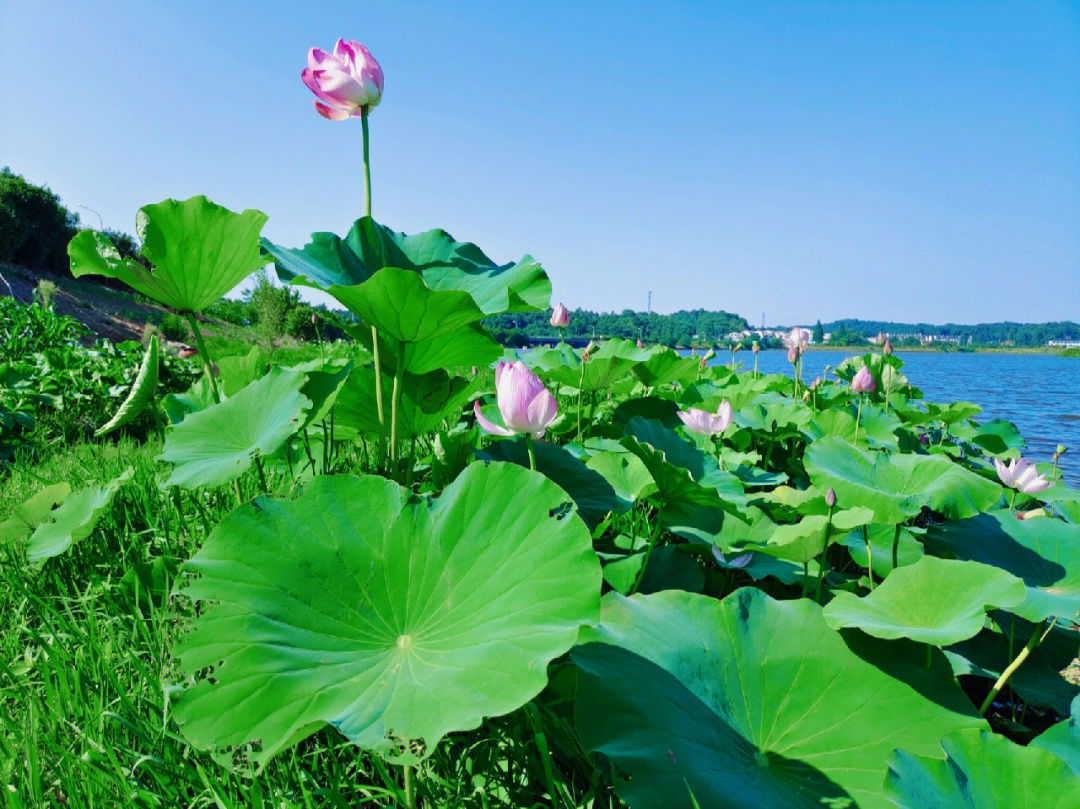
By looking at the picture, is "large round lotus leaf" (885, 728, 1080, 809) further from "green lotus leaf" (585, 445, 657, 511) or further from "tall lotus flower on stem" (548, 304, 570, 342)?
"tall lotus flower on stem" (548, 304, 570, 342)

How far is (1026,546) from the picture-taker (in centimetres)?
110

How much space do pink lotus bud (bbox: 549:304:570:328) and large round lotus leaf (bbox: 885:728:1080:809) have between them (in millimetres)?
2138

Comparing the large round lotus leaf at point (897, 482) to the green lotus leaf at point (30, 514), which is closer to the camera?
the large round lotus leaf at point (897, 482)

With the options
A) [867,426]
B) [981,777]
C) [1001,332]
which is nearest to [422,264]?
[981,777]

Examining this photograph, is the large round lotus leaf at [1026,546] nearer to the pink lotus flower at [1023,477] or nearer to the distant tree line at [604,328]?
the pink lotus flower at [1023,477]

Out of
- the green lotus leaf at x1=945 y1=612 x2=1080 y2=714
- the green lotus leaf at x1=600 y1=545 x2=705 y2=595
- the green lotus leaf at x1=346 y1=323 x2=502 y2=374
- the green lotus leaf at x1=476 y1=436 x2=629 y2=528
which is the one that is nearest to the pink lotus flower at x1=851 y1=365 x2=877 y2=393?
the green lotus leaf at x1=945 y1=612 x2=1080 y2=714

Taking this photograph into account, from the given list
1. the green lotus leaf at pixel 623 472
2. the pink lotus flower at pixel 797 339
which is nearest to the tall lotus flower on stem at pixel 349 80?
the green lotus leaf at pixel 623 472

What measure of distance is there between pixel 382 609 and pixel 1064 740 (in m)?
0.78

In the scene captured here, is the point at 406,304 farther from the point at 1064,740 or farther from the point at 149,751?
the point at 1064,740

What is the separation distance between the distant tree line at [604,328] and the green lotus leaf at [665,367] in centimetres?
46

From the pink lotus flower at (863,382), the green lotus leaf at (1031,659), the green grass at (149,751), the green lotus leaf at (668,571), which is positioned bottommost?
the green grass at (149,751)

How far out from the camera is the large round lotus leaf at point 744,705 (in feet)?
2.02

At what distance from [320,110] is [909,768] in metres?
1.32

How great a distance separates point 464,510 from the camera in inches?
30.8
